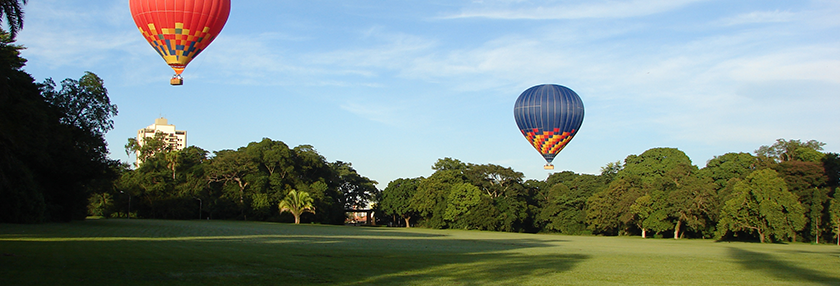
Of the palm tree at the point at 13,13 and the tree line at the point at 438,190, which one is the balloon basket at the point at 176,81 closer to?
the tree line at the point at 438,190

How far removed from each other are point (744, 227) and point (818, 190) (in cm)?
723

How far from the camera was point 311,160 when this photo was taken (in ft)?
250

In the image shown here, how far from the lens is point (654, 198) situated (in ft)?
172

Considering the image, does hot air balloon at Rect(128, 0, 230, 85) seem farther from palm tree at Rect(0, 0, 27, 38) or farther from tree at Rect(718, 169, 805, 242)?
tree at Rect(718, 169, 805, 242)

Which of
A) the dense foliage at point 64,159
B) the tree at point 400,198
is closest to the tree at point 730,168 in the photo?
the tree at point 400,198

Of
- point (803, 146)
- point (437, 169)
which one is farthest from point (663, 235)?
point (437, 169)

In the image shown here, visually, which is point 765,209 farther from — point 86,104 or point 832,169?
point 86,104

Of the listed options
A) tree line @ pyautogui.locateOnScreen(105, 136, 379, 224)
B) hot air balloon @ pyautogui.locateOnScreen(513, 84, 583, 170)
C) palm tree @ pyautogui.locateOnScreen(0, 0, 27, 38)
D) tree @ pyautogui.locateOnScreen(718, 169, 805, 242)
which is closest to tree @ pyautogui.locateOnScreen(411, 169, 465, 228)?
tree line @ pyautogui.locateOnScreen(105, 136, 379, 224)

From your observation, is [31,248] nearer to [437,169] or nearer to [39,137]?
[39,137]

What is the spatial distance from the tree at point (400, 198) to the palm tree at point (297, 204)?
44.0 ft

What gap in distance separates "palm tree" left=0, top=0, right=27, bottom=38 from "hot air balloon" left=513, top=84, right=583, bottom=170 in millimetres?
37597

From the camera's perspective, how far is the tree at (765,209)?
41.4 meters

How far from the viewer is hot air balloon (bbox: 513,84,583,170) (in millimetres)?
45938

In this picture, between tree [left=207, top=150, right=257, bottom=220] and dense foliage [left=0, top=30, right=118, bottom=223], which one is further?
tree [left=207, top=150, right=257, bottom=220]
